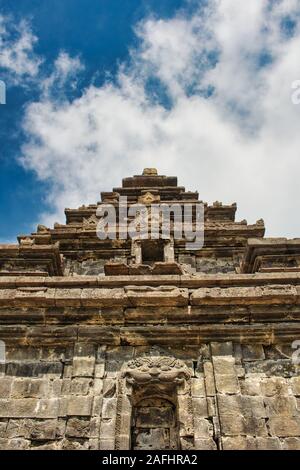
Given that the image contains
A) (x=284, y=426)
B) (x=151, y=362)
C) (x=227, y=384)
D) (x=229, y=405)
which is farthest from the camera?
(x=151, y=362)

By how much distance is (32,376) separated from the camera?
7953mm

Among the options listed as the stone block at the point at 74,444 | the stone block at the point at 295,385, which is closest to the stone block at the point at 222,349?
the stone block at the point at 295,385

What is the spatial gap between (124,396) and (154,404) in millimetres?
663

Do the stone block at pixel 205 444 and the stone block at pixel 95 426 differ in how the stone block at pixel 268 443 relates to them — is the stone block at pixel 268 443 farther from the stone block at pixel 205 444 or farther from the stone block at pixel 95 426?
the stone block at pixel 95 426

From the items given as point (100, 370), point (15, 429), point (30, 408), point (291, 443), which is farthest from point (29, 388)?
point (291, 443)

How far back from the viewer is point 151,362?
8109 millimetres

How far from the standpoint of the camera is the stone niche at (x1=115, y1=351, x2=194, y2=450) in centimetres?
745

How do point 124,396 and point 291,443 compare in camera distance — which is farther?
point 124,396

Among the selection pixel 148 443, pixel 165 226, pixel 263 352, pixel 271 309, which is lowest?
pixel 148 443

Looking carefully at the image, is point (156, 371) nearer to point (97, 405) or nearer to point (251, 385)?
point (97, 405)

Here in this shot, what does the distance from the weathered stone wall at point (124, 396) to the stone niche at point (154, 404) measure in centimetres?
3

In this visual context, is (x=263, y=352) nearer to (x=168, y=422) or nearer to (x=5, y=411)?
(x=168, y=422)
